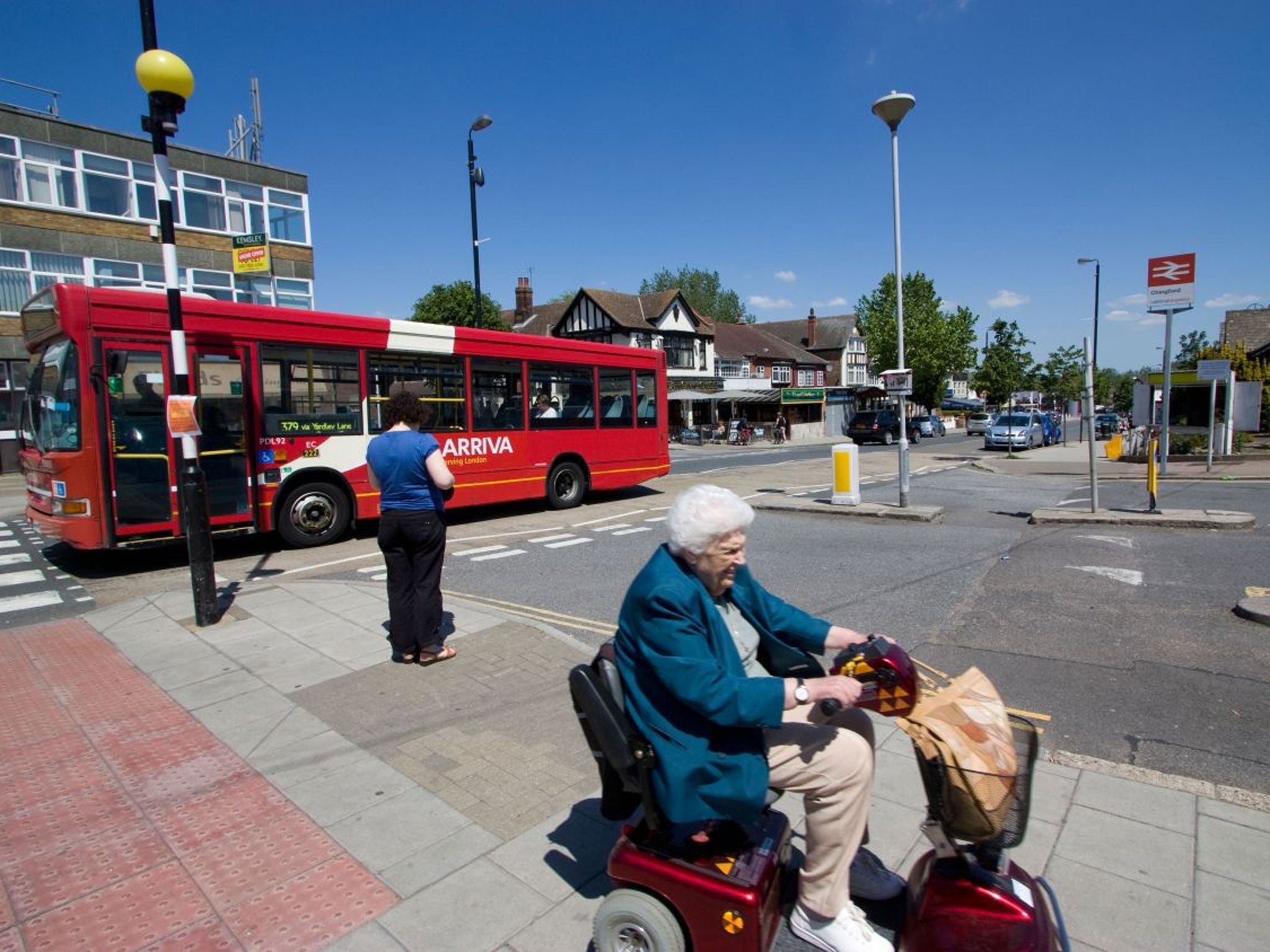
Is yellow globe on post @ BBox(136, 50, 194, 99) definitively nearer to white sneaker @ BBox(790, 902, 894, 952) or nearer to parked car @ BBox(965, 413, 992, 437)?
white sneaker @ BBox(790, 902, 894, 952)

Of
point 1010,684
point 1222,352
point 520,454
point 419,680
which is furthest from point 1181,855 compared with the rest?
point 1222,352

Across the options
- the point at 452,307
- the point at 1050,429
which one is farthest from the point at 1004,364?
the point at 452,307

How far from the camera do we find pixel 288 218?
29.3 m

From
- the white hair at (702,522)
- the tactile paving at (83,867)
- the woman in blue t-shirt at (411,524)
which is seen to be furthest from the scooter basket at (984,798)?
the woman in blue t-shirt at (411,524)

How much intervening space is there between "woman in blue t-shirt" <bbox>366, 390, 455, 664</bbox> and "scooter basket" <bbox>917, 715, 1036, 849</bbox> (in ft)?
11.9

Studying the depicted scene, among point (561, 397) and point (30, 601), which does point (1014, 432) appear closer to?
point (561, 397)

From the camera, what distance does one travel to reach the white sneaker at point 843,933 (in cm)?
225

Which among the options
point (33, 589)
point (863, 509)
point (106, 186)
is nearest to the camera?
point (33, 589)

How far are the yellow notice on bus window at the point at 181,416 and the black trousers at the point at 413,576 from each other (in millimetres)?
2038

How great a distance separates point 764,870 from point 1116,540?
9.59 metres

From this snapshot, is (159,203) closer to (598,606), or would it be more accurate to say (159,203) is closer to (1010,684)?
(598,606)

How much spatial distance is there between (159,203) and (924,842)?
6741mm

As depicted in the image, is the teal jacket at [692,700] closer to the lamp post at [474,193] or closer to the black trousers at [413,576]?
the black trousers at [413,576]

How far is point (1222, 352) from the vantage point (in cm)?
3109
